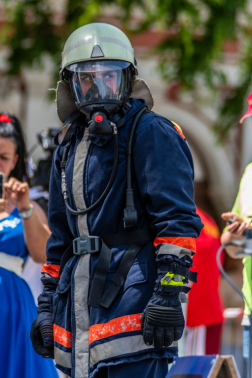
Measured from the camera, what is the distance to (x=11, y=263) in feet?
10.7

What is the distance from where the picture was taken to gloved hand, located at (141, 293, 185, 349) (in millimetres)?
1723

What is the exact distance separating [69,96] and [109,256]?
738mm

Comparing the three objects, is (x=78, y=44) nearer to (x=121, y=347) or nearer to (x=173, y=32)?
(x=121, y=347)

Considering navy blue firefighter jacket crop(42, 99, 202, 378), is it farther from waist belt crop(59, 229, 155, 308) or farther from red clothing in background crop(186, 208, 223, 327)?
red clothing in background crop(186, 208, 223, 327)

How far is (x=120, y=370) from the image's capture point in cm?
181

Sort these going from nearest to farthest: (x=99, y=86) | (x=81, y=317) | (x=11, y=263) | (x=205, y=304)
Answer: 1. (x=81, y=317)
2. (x=99, y=86)
3. (x=11, y=263)
4. (x=205, y=304)

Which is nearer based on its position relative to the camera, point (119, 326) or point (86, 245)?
point (119, 326)

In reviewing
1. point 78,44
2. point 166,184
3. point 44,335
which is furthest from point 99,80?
point 44,335

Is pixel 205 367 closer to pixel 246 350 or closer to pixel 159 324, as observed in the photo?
pixel 246 350

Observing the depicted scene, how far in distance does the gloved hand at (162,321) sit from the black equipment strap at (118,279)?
0.14 metres

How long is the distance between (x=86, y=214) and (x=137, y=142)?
1.04 ft

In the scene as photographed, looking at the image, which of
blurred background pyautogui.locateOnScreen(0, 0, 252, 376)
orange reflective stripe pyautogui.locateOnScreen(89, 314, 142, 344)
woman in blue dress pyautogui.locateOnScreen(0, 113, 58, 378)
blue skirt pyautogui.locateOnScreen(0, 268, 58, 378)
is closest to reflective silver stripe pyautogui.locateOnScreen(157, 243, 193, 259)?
orange reflective stripe pyautogui.locateOnScreen(89, 314, 142, 344)

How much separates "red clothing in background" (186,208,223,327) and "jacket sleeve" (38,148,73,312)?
205 cm

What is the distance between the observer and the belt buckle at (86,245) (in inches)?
76.3
